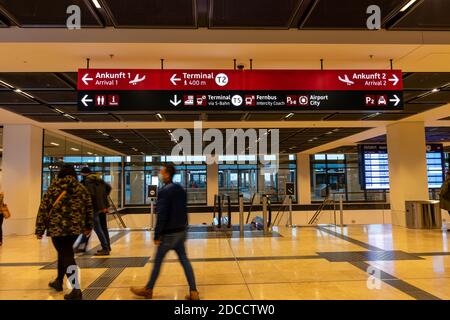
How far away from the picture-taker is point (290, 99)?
4867mm

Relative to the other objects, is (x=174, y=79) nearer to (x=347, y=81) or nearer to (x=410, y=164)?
(x=347, y=81)

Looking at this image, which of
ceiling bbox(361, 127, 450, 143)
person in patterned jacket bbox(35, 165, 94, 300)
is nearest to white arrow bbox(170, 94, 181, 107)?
person in patterned jacket bbox(35, 165, 94, 300)

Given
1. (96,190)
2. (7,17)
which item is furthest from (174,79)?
(96,190)

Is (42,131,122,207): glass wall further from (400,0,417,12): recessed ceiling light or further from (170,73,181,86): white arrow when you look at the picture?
(400,0,417,12): recessed ceiling light

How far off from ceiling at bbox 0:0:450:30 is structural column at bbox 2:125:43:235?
662cm

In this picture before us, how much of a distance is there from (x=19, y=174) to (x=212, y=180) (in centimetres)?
1152

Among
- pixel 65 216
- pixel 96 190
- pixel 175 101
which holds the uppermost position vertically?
pixel 175 101

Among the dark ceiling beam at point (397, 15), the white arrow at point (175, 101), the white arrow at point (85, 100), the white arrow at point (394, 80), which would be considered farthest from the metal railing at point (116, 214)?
the dark ceiling beam at point (397, 15)

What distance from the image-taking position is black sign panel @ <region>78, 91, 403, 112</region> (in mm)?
4746

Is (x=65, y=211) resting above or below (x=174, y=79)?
below

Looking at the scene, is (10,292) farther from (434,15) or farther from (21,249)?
(434,15)

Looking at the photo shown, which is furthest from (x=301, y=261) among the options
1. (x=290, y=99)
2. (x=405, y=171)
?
(x=405, y=171)

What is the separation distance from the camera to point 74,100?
23.6ft

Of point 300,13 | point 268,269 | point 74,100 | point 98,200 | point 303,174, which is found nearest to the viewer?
point 300,13
